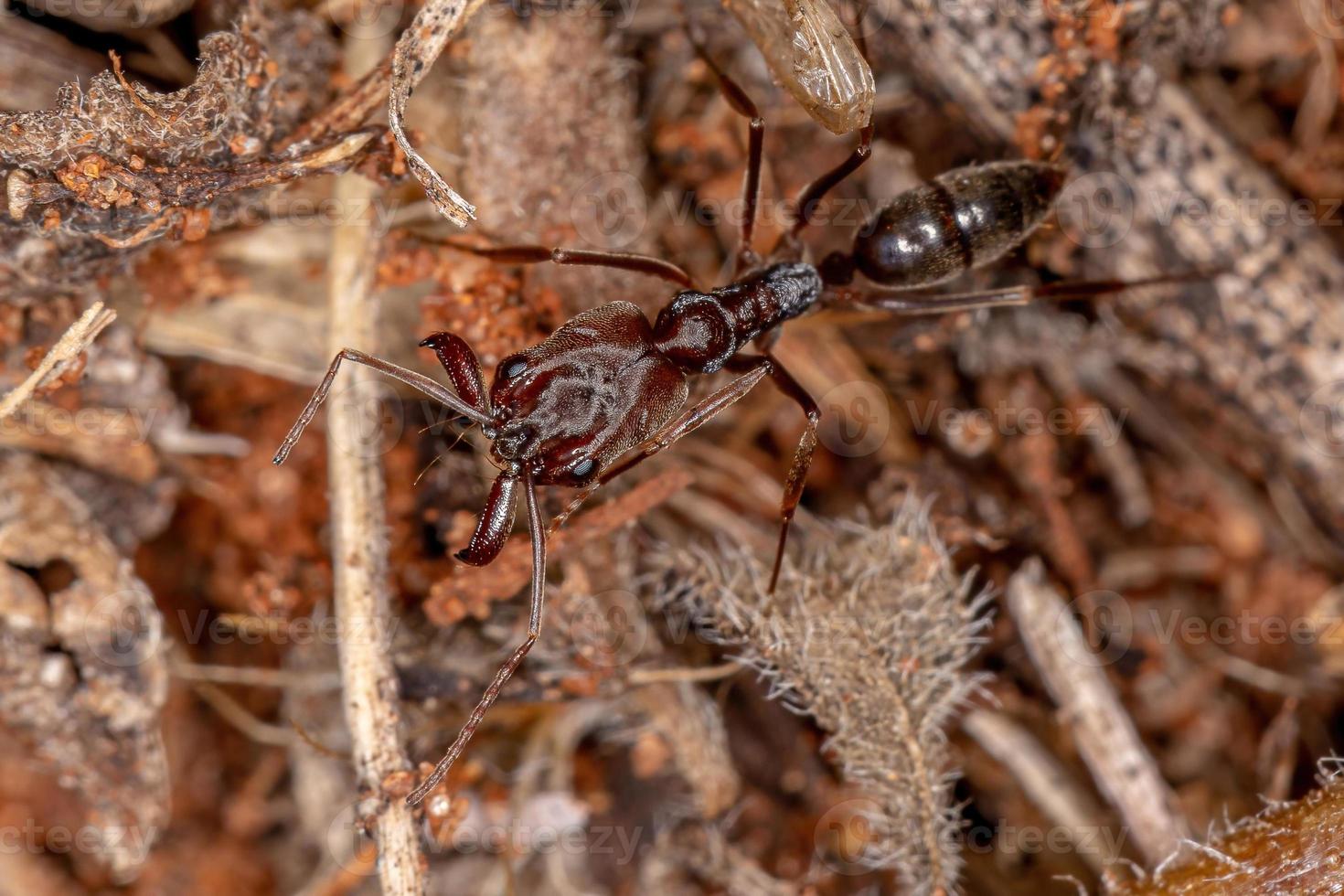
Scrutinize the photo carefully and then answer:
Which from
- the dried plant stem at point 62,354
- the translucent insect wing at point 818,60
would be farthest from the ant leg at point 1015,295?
the dried plant stem at point 62,354

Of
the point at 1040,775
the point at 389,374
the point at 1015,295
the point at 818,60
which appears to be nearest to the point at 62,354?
the point at 389,374

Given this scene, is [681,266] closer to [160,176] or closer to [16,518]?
[160,176]

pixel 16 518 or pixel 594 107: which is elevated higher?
pixel 594 107

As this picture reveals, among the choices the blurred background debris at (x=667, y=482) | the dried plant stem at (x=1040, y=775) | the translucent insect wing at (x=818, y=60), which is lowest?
the dried plant stem at (x=1040, y=775)

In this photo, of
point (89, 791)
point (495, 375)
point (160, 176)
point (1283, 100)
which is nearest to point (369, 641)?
point (495, 375)

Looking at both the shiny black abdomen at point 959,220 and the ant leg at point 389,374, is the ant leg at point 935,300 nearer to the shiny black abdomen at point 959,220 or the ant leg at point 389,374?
the shiny black abdomen at point 959,220

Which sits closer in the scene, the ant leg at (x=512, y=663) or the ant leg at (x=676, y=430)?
the ant leg at (x=512, y=663)
